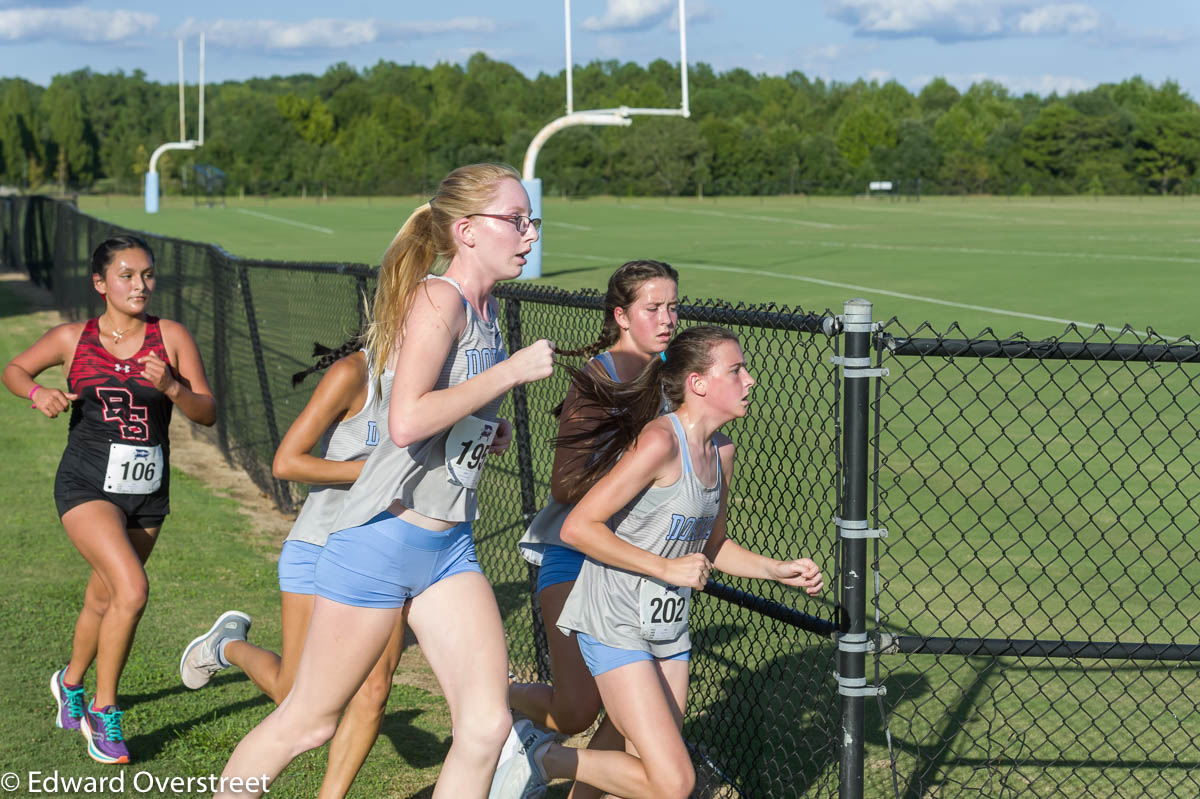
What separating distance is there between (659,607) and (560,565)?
613 mm

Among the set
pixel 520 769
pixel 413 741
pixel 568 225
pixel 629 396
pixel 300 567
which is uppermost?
pixel 568 225

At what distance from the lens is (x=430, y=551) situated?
3.60 metres

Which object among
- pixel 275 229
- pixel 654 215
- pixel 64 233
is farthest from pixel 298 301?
pixel 654 215

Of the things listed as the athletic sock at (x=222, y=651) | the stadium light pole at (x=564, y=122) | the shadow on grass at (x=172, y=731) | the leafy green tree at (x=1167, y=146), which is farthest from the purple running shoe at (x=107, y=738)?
the leafy green tree at (x=1167, y=146)

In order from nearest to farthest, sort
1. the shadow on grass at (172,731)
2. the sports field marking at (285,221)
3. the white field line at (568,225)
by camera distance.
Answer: the shadow on grass at (172,731) < the white field line at (568,225) < the sports field marking at (285,221)

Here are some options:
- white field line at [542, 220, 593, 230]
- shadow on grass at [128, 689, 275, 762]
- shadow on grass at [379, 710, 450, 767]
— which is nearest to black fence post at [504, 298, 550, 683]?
shadow on grass at [379, 710, 450, 767]

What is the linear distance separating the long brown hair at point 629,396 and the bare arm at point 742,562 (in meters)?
0.26

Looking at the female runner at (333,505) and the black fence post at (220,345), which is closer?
the female runner at (333,505)

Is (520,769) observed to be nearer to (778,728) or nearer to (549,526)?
(549,526)

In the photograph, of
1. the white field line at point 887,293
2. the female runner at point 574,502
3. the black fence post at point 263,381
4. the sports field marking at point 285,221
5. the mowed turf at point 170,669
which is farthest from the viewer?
the sports field marking at point 285,221

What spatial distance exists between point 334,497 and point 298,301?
15.4 metres

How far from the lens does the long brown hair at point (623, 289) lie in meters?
4.32

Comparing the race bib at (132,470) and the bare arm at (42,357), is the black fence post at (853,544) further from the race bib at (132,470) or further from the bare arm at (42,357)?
the bare arm at (42,357)

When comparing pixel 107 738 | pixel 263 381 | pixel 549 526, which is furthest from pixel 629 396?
pixel 263 381
